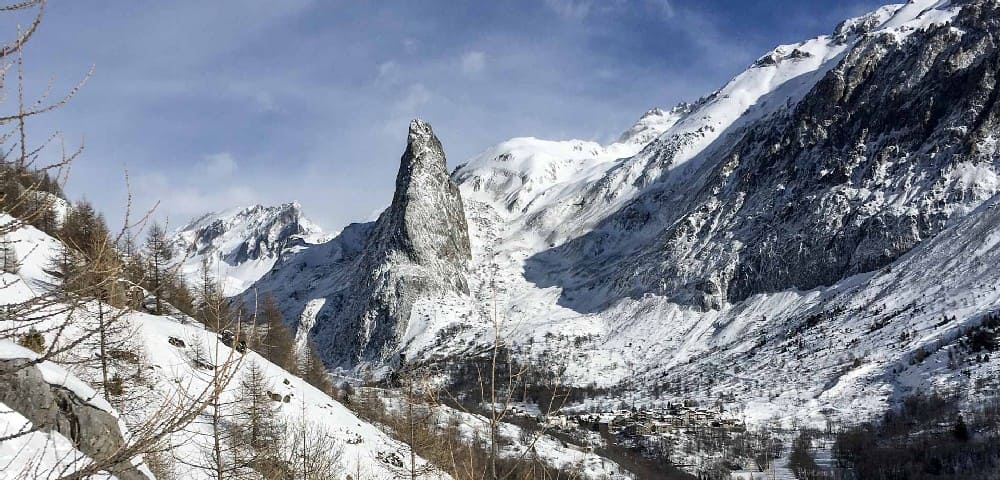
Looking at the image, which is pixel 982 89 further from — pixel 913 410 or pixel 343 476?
pixel 343 476

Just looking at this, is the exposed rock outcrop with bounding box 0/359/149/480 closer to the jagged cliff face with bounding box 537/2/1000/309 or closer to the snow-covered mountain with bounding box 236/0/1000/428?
the snow-covered mountain with bounding box 236/0/1000/428

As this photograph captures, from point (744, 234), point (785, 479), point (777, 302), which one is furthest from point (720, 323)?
point (785, 479)

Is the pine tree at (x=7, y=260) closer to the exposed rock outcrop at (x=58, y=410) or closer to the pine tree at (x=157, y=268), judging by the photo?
the pine tree at (x=157, y=268)

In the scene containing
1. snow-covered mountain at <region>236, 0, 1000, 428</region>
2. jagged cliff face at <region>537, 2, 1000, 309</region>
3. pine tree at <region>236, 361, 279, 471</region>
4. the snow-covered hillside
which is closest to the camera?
pine tree at <region>236, 361, 279, 471</region>

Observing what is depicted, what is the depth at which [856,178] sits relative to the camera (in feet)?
561

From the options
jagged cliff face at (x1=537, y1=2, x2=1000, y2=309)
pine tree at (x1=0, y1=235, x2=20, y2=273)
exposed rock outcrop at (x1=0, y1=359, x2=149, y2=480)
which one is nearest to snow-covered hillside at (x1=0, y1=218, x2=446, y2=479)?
exposed rock outcrop at (x1=0, y1=359, x2=149, y2=480)

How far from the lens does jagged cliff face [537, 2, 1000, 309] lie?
495 feet

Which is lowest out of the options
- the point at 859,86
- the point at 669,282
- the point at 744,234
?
the point at 669,282

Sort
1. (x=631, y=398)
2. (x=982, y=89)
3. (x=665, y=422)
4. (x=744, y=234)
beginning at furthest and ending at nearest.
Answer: (x=744, y=234) → (x=982, y=89) → (x=631, y=398) → (x=665, y=422)

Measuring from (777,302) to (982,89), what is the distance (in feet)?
220

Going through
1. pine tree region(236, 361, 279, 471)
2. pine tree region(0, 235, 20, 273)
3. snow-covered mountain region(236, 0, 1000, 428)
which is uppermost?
snow-covered mountain region(236, 0, 1000, 428)

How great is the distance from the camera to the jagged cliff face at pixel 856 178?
495 ft

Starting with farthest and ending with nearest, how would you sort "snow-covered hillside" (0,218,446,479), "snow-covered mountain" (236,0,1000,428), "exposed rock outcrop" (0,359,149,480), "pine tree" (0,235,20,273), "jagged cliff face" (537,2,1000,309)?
"jagged cliff face" (537,2,1000,309) < "snow-covered mountain" (236,0,1000,428) < "snow-covered hillside" (0,218,446,479) < "exposed rock outcrop" (0,359,149,480) < "pine tree" (0,235,20,273)

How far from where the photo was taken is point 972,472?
238 feet
